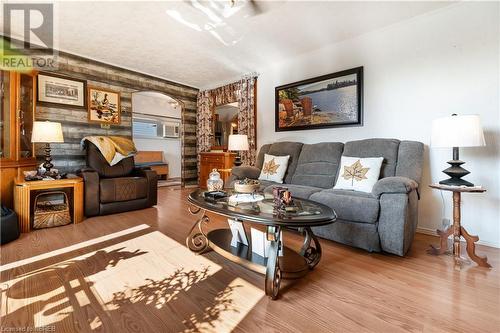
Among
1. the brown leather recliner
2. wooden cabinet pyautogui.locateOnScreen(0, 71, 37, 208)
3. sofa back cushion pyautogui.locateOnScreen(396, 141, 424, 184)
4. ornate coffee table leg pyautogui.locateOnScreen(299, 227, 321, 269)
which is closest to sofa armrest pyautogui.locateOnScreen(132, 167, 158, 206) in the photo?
the brown leather recliner

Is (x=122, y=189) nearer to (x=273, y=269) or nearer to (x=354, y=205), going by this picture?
(x=273, y=269)

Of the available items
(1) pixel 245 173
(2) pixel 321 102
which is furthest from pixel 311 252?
(2) pixel 321 102

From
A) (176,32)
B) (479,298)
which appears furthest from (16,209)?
(479,298)

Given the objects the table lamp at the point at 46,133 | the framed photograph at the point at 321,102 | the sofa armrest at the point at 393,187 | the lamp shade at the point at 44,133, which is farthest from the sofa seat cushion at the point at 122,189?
the sofa armrest at the point at 393,187

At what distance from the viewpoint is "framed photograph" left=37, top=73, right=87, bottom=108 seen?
3.51 meters

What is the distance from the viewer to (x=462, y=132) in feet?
6.19

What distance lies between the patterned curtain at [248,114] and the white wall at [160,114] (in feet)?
9.65

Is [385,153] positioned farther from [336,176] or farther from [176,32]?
[176,32]

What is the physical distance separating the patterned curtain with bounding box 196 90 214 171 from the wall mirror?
0.19 metres

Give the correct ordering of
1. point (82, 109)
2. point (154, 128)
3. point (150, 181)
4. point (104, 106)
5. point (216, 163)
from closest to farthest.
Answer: point (150, 181) → point (82, 109) → point (104, 106) → point (216, 163) → point (154, 128)

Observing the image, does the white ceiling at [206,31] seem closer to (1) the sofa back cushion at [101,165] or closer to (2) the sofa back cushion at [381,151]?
(2) the sofa back cushion at [381,151]

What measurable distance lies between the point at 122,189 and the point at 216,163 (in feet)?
6.28

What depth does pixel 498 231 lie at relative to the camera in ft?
7.42

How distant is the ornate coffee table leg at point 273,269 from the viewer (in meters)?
1.41
